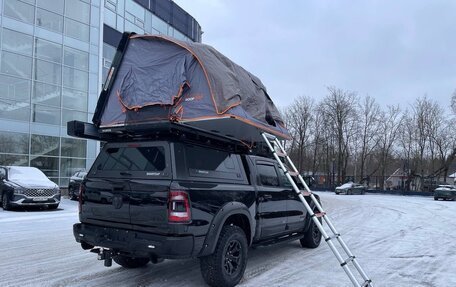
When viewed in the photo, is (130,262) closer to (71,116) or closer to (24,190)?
(24,190)

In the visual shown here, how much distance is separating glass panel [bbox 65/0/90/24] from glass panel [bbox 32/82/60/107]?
4572 millimetres

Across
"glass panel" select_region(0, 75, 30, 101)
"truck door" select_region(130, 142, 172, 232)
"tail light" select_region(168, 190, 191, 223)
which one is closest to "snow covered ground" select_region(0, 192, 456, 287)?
"truck door" select_region(130, 142, 172, 232)

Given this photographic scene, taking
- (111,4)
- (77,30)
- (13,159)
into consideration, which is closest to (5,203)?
(13,159)

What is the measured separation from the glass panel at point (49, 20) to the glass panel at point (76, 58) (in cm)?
131

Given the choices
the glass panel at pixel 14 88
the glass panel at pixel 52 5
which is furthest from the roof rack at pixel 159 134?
the glass panel at pixel 52 5

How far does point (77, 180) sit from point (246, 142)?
604 inches

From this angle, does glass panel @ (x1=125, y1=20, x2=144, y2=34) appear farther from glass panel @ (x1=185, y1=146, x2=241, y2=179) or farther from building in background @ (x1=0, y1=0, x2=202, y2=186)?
glass panel @ (x1=185, y1=146, x2=241, y2=179)

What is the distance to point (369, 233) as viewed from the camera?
11086 millimetres

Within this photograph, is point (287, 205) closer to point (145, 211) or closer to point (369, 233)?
point (145, 211)

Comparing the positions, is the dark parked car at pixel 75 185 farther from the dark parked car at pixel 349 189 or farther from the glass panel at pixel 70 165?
the dark parked car at pixel 349 189

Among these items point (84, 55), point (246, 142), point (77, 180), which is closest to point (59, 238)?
point (246, 142)

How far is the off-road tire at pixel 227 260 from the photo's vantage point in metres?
5.17

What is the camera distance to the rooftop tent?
18.3 ft

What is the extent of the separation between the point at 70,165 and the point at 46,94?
14.3 ft
